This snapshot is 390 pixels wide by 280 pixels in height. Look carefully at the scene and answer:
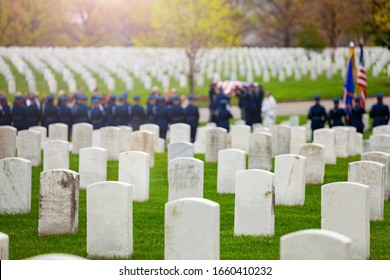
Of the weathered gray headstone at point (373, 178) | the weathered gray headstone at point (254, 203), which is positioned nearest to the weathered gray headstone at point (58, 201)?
the weathered gray headstone at point (254, 203)

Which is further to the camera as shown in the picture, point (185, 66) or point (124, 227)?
point (185, 66)

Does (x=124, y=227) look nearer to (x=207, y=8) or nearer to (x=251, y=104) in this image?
(x=251, y=104)

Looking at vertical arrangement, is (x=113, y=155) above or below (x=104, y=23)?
below

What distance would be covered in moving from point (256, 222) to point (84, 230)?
222 centimetres

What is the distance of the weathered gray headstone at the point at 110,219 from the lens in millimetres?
10828

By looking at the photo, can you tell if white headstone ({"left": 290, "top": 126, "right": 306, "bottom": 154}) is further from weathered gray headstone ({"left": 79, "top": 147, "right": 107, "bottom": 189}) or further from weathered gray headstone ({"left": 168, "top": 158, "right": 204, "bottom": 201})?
weathered gray headstone ({"left": 168, "top": 158, "right": 204, "bottom": 201})

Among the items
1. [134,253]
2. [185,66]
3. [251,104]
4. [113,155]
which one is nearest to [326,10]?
[185,66]

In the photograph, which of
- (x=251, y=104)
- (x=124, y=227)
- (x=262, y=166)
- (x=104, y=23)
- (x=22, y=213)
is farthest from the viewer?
(x=104, y=23)

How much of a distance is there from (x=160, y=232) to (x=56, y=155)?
5.16 meters

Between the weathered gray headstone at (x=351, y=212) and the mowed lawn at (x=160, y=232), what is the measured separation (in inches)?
13.1

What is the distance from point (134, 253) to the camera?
1111 cm

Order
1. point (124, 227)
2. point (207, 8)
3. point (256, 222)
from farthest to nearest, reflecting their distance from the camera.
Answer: point (207, 8) < point (256, 222) < point (124, 227)

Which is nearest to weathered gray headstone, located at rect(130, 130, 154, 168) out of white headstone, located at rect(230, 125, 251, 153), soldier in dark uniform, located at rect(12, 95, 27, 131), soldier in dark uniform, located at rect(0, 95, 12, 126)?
white headstone, located at rect(230, 125, 251, 153)

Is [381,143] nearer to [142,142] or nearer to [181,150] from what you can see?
[181,150]
